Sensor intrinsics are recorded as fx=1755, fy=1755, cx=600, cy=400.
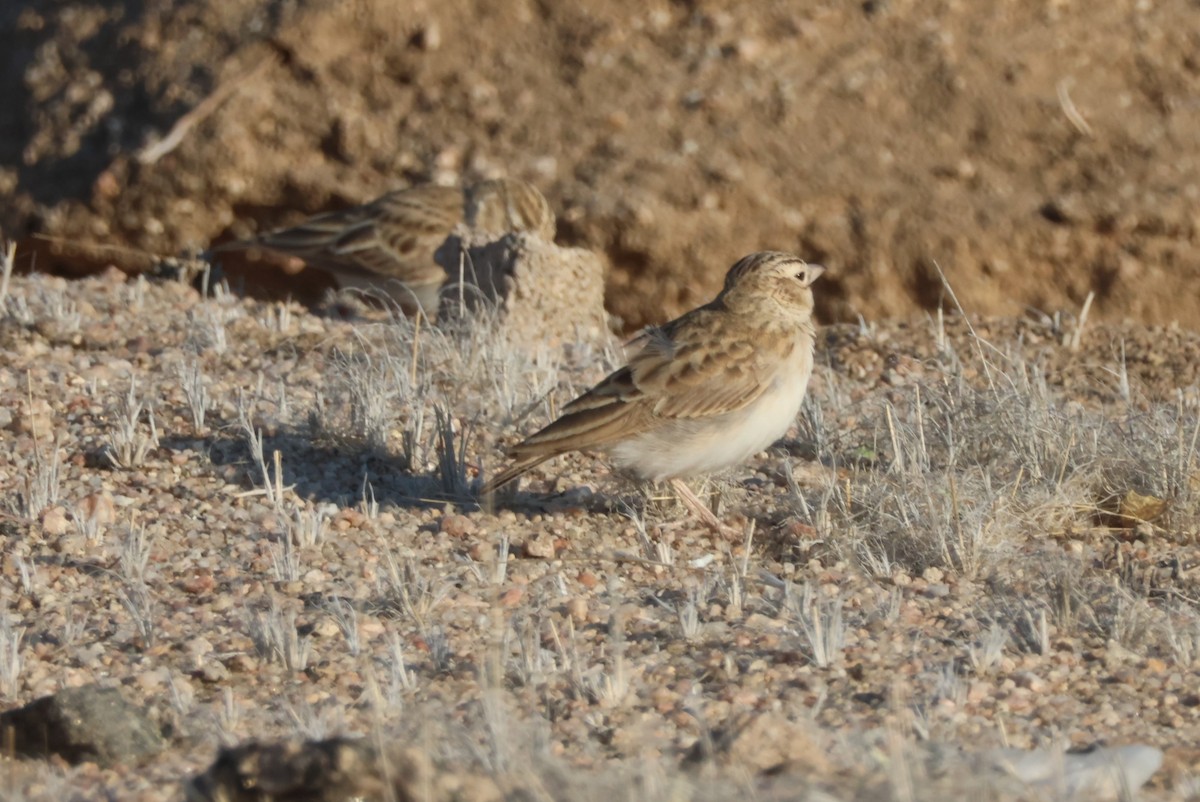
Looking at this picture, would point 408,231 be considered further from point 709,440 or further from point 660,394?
point 709,440

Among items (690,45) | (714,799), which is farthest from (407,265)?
→ (714,799)

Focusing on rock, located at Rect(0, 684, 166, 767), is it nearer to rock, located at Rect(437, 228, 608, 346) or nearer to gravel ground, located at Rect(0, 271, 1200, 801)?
gravel ground, located at Rect(0, 271, 1200, 801)

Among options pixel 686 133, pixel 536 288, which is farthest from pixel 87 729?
pixel 686 133

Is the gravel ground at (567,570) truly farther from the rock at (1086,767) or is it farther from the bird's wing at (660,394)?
the bird's wing at (660,394)

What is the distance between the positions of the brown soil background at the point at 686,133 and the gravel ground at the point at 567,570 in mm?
982

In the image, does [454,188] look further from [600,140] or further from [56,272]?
[56,272]

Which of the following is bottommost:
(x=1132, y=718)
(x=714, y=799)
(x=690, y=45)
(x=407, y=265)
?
(x=1132, y=718)

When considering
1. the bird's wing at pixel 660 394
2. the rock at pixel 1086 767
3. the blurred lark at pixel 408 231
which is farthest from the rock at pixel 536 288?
the rock at pixel 1086 767

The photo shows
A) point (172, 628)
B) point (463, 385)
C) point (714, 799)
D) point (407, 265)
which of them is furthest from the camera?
point (407, 265)

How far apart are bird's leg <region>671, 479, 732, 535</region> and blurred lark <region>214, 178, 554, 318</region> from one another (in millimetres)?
2860

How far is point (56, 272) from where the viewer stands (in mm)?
9844

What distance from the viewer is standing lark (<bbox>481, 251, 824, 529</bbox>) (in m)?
5.89

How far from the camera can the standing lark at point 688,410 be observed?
5.89 meters

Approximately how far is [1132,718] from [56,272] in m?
7.16
